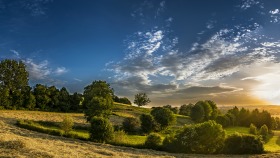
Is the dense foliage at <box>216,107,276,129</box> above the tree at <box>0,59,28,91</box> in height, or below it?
below

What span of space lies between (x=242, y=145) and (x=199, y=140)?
36.2 feet

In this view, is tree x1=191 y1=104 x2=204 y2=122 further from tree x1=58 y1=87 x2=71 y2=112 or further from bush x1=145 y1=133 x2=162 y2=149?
bush x1=145 y1=133 x2=162 y2=149

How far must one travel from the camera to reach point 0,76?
138 meters

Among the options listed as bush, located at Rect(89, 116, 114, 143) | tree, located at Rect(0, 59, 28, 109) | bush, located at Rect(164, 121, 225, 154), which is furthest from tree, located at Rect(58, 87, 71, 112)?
bush, located at Rect(164, 121, 225, 154)

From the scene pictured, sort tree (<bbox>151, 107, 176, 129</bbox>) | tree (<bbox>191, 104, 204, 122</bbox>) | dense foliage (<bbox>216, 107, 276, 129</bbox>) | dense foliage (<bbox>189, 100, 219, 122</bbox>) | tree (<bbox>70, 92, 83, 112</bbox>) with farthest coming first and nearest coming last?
dense foliage (<bbox>189, 100, 219, 122</bbox>)
tree (<bbox>191, 104, 204, 122</bbox>)
dense foliage (<bbox>216, 107, 276, 129</bbox>)
tree (<bbox>70, 92, 83, 112</bbox>)
tree (<bbox>151, 107, 176, 129</bbox>)

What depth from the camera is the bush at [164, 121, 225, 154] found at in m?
79.3

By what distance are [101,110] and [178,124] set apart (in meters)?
43.6

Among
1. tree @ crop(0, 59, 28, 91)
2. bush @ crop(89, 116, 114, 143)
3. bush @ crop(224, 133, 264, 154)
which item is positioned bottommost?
bush @ crop(224, 133, 264, 154)

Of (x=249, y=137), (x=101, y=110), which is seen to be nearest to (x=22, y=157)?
(x=249, y=137)

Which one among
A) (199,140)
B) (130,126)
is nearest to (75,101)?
(130,126)

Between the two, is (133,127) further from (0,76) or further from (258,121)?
(258,121)

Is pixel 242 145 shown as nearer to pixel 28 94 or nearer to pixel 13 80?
pixel 28 94

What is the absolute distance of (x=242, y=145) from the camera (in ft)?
271

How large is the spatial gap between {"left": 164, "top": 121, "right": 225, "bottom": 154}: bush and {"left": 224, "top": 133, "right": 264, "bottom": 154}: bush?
80.4 inches
